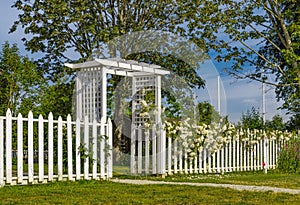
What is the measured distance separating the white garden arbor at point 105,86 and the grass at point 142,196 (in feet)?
9.46

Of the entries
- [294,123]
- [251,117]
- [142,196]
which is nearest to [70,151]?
[142,196]

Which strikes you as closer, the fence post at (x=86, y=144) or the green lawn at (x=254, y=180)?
the green lawn at (x=254, y=180)

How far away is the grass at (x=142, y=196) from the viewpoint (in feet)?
17.8

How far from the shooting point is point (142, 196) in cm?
590

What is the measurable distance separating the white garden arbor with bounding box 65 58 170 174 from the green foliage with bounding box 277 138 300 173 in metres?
4.18

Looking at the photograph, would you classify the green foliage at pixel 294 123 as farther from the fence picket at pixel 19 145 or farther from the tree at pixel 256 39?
the fence picket at pixel 19 145

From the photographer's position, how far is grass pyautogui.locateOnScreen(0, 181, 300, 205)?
542cm

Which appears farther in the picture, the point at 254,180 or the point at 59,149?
the point at 254,180

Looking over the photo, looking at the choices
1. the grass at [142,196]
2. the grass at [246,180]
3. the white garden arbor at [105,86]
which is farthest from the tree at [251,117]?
the grass at [142,196]

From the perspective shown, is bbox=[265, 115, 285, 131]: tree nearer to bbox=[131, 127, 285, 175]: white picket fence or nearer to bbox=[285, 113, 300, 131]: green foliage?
bbox=[285, 113, 300, 131]: green foliage

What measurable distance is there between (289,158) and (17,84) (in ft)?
23.3

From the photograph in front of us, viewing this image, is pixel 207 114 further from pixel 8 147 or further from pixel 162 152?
pixel 8 147

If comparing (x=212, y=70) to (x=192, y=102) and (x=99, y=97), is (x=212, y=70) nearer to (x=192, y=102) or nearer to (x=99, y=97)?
(x=192, y=102)

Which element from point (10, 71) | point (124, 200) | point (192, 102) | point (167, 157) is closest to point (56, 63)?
point (10, 71)
